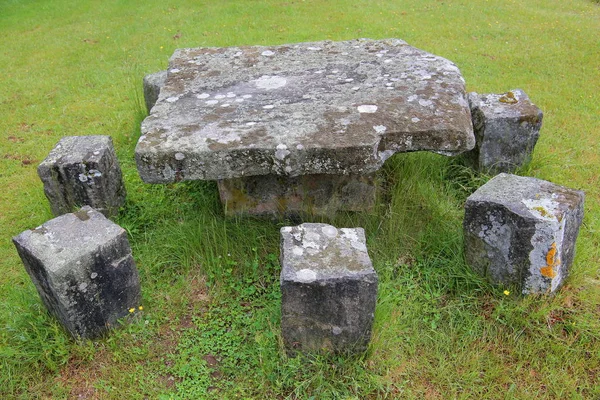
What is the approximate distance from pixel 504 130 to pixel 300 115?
1988mm

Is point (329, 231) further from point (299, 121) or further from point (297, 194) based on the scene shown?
point (297, 194)

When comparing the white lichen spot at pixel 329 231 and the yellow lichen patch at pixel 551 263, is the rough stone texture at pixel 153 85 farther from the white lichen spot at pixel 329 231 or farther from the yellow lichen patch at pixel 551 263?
the yellow lichen patch at pixel 551 263

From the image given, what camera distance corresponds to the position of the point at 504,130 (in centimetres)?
445

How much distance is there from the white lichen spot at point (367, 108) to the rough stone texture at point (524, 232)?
95cm

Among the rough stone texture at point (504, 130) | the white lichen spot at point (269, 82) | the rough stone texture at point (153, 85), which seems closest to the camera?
the white lichen spot at point (269, 82)

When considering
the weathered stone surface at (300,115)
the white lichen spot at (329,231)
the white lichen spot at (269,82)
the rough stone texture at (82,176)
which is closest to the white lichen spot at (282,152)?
the weathered stone surface at (300,115)

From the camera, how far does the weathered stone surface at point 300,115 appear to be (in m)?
3.27

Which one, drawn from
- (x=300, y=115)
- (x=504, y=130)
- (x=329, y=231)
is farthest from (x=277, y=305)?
(x=504, y=130)

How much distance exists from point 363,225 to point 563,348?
5.25ft

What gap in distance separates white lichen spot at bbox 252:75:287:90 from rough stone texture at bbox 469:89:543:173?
182cm

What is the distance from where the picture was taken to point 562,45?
8.49m

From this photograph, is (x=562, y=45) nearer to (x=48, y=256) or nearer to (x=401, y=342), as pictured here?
(x=401, y=342)

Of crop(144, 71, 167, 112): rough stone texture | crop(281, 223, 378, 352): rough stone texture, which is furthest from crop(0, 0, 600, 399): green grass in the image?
crop(144, 71, 167, 112): rough stone texture

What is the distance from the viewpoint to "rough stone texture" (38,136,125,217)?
4.09m
